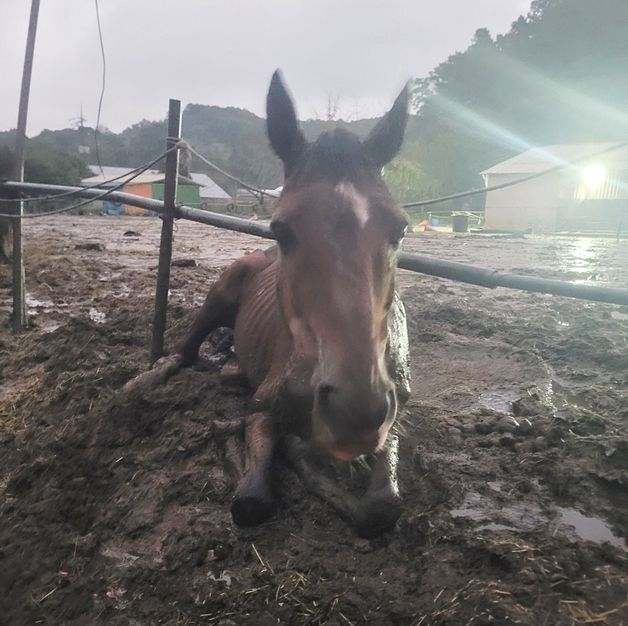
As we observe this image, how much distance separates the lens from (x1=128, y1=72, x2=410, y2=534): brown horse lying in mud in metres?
1.84

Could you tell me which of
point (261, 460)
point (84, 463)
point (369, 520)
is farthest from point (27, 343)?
point (369, 520)

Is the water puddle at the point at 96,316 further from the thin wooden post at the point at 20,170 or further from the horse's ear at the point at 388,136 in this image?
the horse's ear at the point at 388,136

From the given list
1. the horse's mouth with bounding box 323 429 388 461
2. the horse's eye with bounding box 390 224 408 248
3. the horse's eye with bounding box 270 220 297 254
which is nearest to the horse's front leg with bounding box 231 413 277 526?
the horse's mouth with bounding box 323 429 388 461

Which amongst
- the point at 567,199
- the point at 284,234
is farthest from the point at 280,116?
the point at 567,199

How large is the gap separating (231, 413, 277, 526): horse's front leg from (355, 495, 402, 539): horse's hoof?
0.41 metres

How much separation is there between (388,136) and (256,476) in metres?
1.71

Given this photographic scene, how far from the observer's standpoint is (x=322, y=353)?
193 cm

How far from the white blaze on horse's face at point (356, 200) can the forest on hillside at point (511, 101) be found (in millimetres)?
38763

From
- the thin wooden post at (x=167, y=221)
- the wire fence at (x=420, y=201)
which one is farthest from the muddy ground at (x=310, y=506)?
the wire fence at (x=420, y=201)

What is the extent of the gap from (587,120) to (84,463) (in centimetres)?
5640

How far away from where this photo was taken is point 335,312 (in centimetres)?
195

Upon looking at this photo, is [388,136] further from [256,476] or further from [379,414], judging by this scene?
[256,476]

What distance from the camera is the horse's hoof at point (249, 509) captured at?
2404 millimetres

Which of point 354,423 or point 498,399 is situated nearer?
point 354,423
